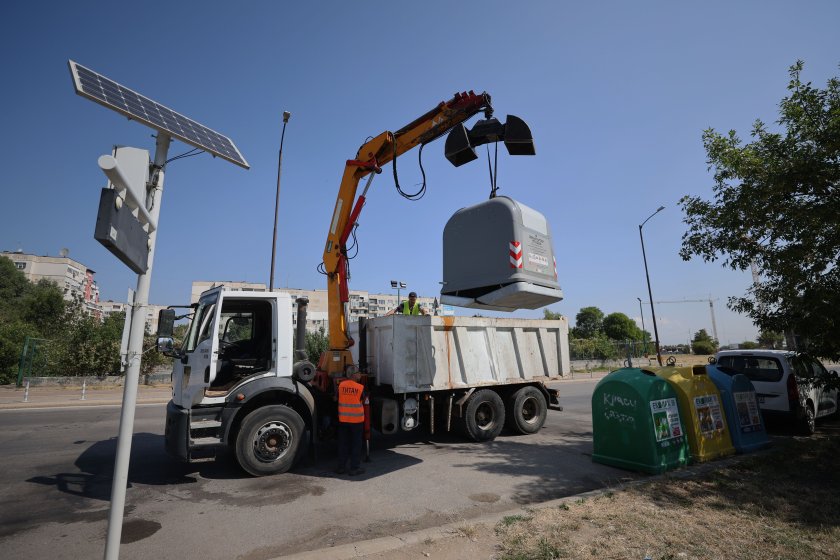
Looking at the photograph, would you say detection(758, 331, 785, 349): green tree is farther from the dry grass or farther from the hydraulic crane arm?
the hydraulic crane arm

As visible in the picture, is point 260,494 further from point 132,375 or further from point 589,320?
point 589,320

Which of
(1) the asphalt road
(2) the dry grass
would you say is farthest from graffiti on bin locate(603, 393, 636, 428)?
(2) the dry grass

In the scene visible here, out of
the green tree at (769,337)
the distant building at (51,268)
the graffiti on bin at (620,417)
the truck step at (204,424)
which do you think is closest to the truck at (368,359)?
the truck step at (204,424)

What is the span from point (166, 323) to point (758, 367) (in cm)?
1077

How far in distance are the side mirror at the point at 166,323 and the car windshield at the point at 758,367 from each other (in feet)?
31.2

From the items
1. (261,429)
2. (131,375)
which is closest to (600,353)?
(261,429)

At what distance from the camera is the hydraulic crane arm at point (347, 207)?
282 inches

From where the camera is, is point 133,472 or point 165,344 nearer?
point 165,344

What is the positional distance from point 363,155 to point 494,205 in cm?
322

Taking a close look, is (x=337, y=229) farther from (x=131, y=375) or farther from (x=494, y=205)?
(x=131, y=375)

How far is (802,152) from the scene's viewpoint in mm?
6895

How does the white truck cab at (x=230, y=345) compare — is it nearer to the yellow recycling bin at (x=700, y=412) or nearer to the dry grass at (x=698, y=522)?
the dry grass at (x=698, y=522)

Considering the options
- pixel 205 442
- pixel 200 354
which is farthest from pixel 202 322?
pixel 205 442

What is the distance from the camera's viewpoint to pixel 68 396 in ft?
52.1
